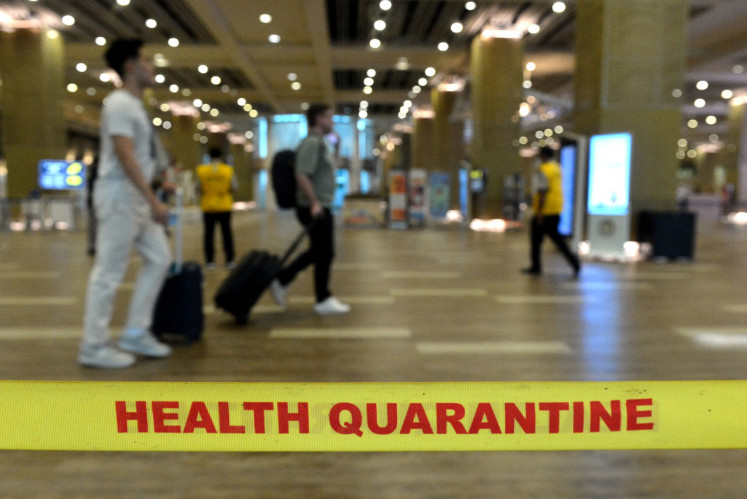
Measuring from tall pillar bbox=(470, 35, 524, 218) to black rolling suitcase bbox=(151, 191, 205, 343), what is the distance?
1456 cm

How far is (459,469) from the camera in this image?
213 cm

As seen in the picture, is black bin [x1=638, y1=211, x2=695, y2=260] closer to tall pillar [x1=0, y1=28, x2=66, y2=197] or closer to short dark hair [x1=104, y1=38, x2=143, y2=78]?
short dark hair [x1=104, y1=38, x2=143, y2=78]

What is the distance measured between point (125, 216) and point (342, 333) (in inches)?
64.3

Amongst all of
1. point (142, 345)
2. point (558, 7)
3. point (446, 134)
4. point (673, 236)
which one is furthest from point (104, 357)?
point (446, 134)

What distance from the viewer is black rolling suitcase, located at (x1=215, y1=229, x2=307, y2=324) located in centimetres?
429

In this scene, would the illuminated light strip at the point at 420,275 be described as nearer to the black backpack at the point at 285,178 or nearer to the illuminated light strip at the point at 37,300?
the black backpack at the point at 285,178

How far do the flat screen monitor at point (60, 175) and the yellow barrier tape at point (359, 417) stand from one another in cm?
1428

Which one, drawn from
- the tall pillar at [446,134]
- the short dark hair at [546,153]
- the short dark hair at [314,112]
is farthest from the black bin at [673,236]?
the tall pillar at [446,134]

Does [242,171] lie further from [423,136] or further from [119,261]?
[119,261]

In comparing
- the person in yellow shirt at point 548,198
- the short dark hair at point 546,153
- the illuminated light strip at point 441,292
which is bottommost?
the illuminated light strip at point 441,292

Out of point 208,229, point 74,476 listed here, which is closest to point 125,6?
Answer: point 208,229

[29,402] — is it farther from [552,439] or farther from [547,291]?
[547,291]

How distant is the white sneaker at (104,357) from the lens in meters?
3.26

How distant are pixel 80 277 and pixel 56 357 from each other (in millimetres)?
3657
